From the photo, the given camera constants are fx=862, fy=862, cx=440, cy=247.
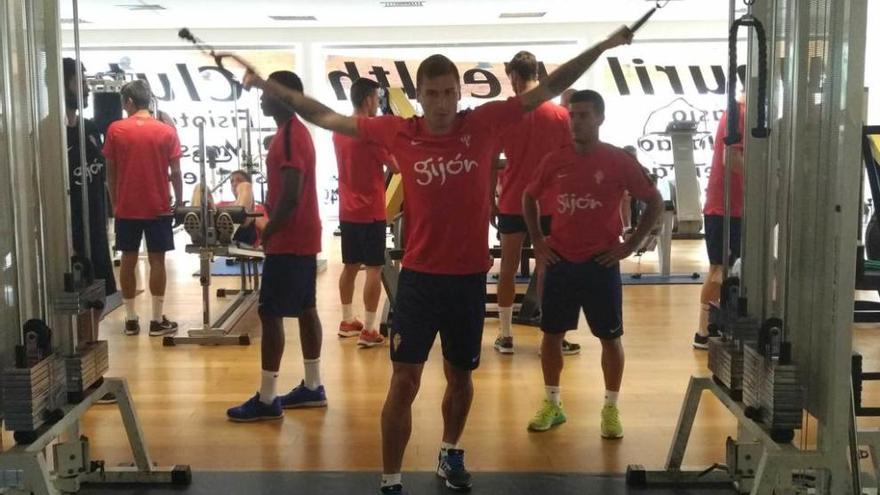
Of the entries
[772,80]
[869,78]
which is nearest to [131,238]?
[772,80]

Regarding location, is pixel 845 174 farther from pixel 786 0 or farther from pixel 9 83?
pixel 9 83

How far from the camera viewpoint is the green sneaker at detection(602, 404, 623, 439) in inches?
141

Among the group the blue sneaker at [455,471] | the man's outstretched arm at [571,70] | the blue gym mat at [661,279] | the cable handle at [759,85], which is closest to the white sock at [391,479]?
the blue sneaker at [455,471]

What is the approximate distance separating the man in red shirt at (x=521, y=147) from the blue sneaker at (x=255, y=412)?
1.64 m

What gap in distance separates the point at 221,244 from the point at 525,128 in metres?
2.20

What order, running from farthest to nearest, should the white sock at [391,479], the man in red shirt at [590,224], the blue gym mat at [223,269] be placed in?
1. the blue gym mat at [223,269]
2. the man in red shirt at [590,224]
3. the white sock at [391,479]

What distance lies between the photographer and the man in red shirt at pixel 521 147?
4.65 m

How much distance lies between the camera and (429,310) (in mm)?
2789

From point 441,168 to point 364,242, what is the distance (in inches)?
102

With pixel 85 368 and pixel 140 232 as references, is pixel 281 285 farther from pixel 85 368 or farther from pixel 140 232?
pixel 140 232

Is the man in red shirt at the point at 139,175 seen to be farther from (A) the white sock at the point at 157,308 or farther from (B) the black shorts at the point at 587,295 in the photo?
(B) the black shorts at the point at 587,295

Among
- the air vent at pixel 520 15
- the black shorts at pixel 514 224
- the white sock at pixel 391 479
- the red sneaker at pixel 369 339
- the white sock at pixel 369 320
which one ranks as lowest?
the white sock at pixel 391 479

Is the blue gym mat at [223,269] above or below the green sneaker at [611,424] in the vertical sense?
above

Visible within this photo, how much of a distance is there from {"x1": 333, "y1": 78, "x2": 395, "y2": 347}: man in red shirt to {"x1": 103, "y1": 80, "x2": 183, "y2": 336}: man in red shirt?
3.93ft
